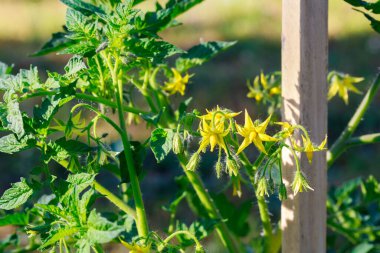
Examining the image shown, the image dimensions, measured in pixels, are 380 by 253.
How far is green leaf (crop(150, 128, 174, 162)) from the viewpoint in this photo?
1057 mm

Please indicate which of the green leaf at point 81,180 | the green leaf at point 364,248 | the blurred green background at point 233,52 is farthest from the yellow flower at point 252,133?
the blurred green background at point 233,52

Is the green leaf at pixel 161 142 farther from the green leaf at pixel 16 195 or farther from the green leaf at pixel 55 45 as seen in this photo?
the green leaf at pixel 55 45

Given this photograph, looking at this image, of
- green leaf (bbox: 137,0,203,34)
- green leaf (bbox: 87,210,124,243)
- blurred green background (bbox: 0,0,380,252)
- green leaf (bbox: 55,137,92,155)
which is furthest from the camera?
blurred green background (bbox: 0,0,380,252)

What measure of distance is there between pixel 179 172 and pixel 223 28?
6.31ft

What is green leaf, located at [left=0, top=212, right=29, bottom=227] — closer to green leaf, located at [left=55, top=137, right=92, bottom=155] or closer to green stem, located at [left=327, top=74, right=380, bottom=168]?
green leaf, located at [left=55, top=137, right=92, bottom=155]

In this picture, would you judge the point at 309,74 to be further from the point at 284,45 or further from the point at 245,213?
the point at 245,213

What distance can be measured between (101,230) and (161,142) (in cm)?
20

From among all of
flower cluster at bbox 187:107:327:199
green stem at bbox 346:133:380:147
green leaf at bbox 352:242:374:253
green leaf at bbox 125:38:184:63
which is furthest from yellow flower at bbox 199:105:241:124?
green leaf at bbox 352:242:374:253

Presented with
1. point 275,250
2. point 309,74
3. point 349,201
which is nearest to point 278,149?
point 309,74

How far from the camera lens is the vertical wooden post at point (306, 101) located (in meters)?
1.20

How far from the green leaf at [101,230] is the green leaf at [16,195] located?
0.58ft

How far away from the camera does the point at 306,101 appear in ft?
4.00

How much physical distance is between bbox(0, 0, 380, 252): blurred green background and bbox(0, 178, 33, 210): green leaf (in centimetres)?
178

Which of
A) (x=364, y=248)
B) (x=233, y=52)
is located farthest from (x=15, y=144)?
(x=233, y=52)
